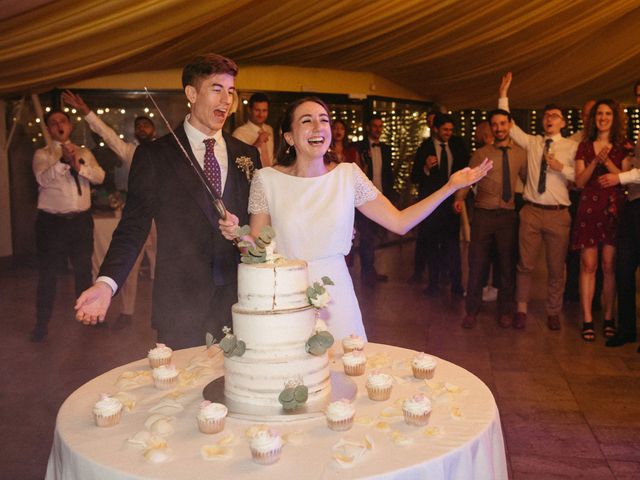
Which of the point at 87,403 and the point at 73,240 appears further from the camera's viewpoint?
the point at 73,240

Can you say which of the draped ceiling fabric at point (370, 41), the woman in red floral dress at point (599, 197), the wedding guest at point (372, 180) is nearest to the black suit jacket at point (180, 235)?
the draped ceiling fabric at point (370, 41)

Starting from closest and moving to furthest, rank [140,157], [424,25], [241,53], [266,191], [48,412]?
[140,157]
[266,191]
[48,412]
[424,25]
[241,53]

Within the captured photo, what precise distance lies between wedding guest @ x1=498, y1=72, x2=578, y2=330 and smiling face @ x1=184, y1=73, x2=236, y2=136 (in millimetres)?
3506

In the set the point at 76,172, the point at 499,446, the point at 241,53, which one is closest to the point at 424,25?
the point at 241,53

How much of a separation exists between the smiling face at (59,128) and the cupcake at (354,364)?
14.4 feet

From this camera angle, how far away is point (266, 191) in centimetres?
294

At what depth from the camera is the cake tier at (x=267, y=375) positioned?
1781 mm

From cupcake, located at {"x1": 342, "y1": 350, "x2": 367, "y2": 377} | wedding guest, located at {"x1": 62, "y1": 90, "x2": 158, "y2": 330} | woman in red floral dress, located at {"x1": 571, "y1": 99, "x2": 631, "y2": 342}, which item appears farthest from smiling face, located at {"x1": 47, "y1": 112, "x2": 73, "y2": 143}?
cupcake, located at {"x1": 342, "y1": 350, "x2": 367, "y2": 377}

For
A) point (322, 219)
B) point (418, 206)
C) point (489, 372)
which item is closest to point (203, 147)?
point (322, 219)

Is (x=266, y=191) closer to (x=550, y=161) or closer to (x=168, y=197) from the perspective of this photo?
(x=168, y=197)

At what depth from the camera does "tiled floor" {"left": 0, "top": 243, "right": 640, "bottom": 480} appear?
341 centimetres

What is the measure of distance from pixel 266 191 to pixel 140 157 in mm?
513

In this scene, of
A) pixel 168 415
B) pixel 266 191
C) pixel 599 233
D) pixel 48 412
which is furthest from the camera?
pixel 599 233

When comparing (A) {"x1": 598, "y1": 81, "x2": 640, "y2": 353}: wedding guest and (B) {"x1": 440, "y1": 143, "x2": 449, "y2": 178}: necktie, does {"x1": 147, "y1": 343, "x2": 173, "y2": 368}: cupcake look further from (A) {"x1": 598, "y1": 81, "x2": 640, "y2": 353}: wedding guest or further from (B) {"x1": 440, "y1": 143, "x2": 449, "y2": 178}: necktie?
(B) {"x1": 440, "y1": 143, "x2": 449, "y2": 178}: necktie
